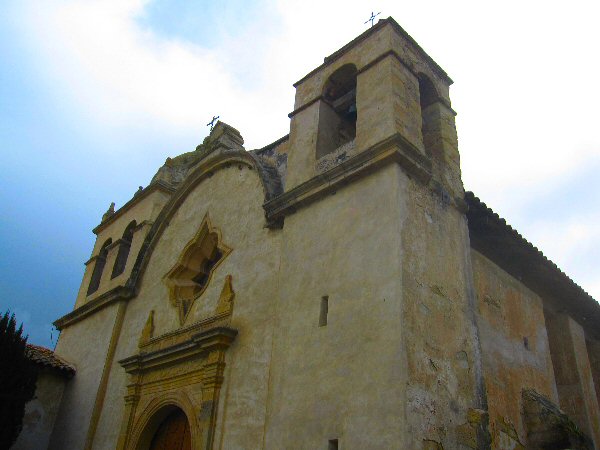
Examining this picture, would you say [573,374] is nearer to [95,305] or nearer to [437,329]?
[437,329]

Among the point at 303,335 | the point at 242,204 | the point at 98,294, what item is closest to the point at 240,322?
the point at 303,335

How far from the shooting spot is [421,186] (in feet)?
22.8

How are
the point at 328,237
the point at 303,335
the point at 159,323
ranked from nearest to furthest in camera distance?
1. the point at 303,335
2. the point at 328,237
3. the point at 159,323

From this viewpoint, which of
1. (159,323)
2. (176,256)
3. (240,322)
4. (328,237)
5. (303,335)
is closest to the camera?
(303,335)

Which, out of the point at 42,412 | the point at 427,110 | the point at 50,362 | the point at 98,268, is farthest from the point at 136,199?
the point at 427,110

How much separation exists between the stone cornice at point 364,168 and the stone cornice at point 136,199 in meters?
5.75

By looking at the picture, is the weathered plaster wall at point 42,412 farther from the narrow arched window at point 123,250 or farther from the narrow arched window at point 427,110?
the narrow arched window at point 427,110

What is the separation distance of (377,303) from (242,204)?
410 centimetres

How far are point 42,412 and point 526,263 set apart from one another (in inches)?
382

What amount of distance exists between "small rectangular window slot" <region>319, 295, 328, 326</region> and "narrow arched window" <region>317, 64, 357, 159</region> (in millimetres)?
2819

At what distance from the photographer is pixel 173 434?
8602 millimetres

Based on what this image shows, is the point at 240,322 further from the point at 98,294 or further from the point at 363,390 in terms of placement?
the point at 98,294

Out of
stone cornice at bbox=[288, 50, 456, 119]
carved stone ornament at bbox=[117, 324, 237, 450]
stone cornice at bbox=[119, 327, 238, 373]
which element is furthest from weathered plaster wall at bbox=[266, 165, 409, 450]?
stone cornice at bbox=[288, 50, 456, 119]

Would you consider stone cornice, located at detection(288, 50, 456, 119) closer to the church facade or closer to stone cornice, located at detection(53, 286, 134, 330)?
the church facade
